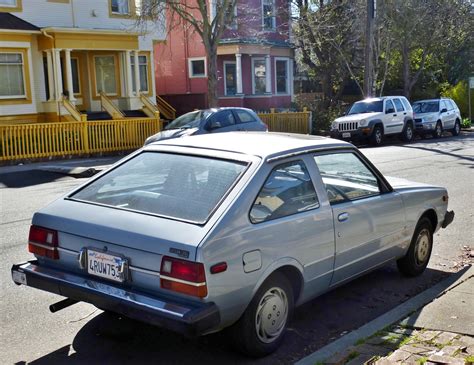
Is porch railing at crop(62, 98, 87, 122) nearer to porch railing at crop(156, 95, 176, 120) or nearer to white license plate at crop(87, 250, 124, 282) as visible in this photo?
porch railing at crop(156, 95, 176, 120)

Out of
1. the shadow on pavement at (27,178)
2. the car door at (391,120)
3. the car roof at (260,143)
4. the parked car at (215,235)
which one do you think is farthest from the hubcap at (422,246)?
the car door at (391,120)

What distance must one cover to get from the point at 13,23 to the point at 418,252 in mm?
19795

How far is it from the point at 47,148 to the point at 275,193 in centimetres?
1544

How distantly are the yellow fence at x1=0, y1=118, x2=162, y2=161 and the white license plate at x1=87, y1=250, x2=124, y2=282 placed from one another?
1463cm

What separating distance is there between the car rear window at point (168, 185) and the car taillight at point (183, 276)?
1.07 feet

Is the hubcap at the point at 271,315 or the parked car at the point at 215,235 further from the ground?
the parked car at the point at 215,235

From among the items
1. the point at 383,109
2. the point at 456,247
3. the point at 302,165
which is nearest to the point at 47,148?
the point at 383,109

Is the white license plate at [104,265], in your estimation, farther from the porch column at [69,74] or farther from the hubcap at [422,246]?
the porch column at [69,74]

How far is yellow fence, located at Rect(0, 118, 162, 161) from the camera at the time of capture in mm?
17844

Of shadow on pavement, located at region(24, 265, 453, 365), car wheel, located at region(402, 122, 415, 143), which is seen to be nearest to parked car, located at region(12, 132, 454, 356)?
shadow on pavement, located at region(24, 265, 453, 365)

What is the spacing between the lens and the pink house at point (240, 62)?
31.2m

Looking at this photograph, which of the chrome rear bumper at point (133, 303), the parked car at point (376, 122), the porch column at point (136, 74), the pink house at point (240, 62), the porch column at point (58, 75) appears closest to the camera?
the chrome rear bumper at point (133, 303)

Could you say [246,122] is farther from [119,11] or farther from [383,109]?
[119,11]

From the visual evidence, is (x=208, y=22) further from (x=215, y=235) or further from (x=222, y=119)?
(x=215, y=235)
